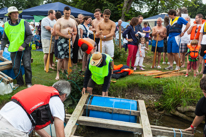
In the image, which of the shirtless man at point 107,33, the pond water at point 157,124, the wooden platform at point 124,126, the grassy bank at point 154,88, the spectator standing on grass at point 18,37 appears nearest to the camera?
the wooden platform at point 124,126

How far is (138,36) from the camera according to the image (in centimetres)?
677

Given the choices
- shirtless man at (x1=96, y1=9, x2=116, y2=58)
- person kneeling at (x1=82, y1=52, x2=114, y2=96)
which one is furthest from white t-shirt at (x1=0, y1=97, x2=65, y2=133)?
shirtless man at (x1=96, y1=9, x2=116, y2=58)

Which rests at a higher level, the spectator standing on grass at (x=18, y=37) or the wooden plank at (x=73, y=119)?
the spectator standing on grass at (x=18, y=37)

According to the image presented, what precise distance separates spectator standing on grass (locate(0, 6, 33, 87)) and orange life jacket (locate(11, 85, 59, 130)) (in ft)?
9.62

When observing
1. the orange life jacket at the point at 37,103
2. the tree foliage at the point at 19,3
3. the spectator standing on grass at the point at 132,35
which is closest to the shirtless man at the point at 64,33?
the spectator standing on grass at the point at 132,35

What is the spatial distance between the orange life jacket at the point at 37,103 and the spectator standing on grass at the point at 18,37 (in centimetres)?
293

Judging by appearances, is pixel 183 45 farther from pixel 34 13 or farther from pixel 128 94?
pixel 34 13

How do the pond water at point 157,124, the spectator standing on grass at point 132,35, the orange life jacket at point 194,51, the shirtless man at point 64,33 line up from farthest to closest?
1. the spectator standing on grass at point 132,35
2. the orange life jacket at point 194,51
3. the shirtless man at point 64,33
4. the pond water at point 157,124

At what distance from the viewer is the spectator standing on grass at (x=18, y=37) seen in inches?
181

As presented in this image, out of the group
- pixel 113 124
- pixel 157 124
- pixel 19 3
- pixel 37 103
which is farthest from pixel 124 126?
pixel 19 3

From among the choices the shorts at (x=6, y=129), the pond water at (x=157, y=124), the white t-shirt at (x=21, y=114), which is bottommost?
the pond water at (x=157, y=124)

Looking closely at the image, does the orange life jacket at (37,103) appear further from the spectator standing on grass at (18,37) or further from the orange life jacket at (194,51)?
the orange life jacket at (194,51)

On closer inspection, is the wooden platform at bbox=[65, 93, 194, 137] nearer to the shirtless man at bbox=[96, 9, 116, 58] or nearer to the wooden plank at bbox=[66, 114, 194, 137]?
the wooden plank at bbox=[66, 114, 194, 137]

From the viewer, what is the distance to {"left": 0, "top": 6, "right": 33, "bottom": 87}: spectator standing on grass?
4.59 meters
